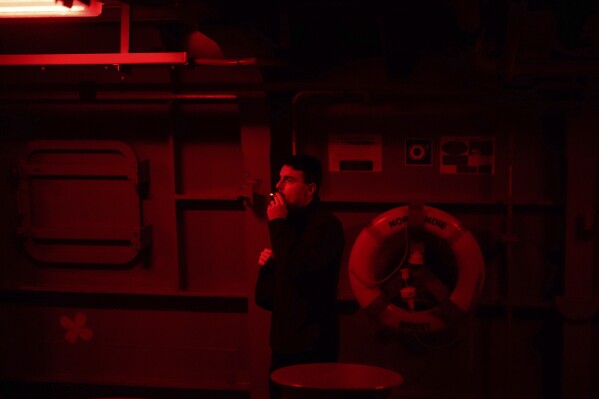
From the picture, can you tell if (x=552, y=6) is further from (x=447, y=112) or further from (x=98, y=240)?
(x=98, y=240)

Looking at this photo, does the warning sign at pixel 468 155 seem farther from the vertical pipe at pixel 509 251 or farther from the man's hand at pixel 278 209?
the man's hand at pixel 278 209

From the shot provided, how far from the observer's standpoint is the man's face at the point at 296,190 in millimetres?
3322

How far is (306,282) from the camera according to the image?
319 centimetres

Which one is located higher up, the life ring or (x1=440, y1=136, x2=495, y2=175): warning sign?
(x1=440, y1=136, x2=495, y2=175): warning sign

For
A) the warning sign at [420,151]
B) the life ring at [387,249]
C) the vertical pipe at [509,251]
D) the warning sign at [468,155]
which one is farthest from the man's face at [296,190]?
the vertical pipe at [509,251]

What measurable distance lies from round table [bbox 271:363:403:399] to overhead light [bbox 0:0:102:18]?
170 centimetres

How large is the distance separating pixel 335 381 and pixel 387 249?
68.0 inches

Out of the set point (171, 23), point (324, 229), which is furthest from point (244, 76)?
point (324, 229)

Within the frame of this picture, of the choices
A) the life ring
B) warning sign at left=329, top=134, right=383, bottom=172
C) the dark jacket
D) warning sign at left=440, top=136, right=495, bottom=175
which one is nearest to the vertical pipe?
warning sign at left=440, top=136, right=495, bottom=175

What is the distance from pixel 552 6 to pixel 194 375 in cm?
296

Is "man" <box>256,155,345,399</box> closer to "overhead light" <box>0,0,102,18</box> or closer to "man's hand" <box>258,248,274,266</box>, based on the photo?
"man's hand" <box>258,248,274,266</box>

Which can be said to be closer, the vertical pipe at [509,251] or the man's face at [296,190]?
the man's face at [296,190]

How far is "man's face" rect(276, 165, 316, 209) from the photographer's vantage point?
131 inches

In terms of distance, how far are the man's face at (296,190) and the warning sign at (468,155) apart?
1089mm
